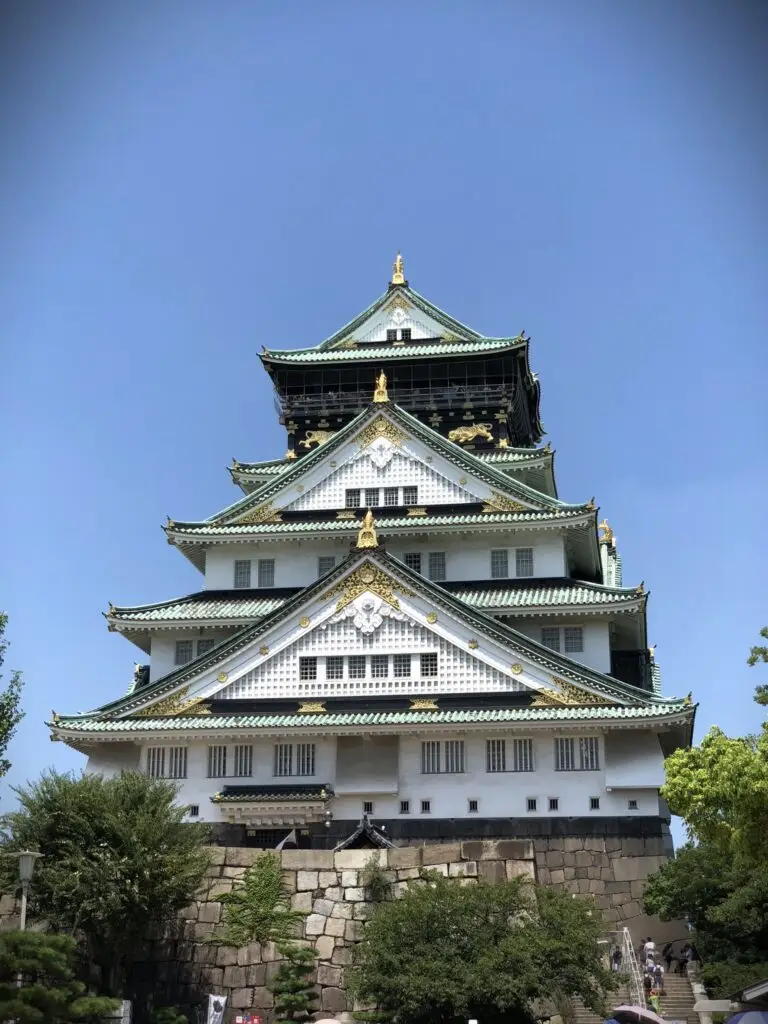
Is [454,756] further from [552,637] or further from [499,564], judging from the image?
[499,564]

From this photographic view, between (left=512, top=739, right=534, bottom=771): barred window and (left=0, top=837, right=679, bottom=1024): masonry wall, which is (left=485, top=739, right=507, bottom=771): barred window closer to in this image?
(left=512, top=739, right=534, bottom=771): barred window

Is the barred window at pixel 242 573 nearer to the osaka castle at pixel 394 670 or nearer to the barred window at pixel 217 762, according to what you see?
the osaka castle at pixel 394 670

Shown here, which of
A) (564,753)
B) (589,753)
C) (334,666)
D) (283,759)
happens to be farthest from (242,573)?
(589,753)

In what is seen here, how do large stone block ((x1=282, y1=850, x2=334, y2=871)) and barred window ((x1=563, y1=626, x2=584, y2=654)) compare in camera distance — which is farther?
barred window ((x1=563, y1=626, x2=584, y2=654))

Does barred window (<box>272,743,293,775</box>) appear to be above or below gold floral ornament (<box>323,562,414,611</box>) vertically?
below

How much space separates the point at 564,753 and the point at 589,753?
756mm

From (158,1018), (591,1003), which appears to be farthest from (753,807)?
(158,1018)

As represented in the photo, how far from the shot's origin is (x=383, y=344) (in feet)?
203

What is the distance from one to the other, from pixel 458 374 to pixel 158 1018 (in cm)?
A: 3398

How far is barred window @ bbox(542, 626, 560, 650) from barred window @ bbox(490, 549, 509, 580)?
284cm

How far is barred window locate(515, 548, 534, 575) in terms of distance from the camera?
167 feet

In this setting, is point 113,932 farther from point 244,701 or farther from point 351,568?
point 351,568

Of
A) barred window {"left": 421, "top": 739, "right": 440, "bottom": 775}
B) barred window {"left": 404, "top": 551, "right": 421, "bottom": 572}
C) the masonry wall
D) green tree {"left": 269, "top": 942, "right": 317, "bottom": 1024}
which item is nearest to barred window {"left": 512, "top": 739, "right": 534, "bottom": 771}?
barred window {"left": 421, "top": 739, "right": 440, "bottom": 775}

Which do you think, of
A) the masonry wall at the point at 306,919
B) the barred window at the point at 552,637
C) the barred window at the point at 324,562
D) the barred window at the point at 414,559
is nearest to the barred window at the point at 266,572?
the barred window at the point at 324,562
